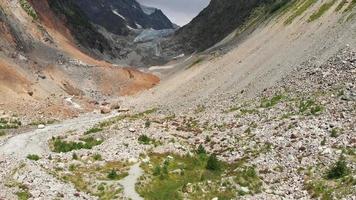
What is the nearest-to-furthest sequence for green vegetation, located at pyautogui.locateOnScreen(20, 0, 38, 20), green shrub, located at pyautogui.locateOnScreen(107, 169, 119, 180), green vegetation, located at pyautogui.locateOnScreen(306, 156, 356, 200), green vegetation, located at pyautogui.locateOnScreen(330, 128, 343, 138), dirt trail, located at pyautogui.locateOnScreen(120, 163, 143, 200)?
1. green vegetation, located at pyautogui.locateOnScreen(306, 156, 356, 200)
2. dirt trail, located at pyautogui.locateOnScreen(120, 163, 143, 200)
3. green shrub, located at pyautogui.locateOnScreen(107, 169, 119, 180)
4. green vegetation, located at pyautogui.locateOnScreen(330, 128, 343, 138)
5. green vegetation, located at pyautogui.locateOnScreen(20, 0, 38, 20)

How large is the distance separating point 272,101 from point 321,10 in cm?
3333

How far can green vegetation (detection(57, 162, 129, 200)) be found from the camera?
40.0m

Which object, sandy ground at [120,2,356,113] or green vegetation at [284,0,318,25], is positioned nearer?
sandy ground at [120,2,356,113]

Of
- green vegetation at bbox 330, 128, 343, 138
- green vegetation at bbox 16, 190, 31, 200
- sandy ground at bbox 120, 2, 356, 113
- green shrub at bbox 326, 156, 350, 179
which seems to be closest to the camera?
green vegetation at bbox 16, 190, 31, 200

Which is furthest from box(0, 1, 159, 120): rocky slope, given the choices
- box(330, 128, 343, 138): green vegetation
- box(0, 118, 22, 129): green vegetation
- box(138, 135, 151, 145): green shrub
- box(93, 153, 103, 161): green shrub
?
box(330, 128, 343, 138): green vegetation

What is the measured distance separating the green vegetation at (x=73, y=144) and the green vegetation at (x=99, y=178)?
23.1 feet

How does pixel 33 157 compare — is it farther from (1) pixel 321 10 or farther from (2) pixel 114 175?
(1) pixel 321 10

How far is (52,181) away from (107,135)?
1525 centimetres

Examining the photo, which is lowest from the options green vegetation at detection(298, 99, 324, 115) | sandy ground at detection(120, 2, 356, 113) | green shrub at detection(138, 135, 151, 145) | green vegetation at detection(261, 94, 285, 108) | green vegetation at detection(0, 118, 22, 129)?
green vegetation at detection(298, 99, 324, 115)

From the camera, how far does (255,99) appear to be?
6334cm

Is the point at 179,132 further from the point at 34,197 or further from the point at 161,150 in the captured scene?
the point at 34,197

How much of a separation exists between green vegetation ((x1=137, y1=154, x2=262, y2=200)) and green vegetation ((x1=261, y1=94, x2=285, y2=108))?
12449 millimetres

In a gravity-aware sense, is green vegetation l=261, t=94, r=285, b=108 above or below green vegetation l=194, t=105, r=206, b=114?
below

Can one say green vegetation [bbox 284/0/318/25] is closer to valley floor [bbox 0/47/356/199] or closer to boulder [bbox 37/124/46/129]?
valley floor [bbox 0/47/356/199]
